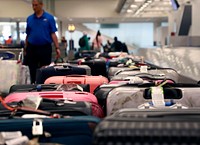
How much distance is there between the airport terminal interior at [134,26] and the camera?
5.75m

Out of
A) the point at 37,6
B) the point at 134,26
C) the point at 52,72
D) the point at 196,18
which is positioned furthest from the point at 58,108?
the point at 134,26

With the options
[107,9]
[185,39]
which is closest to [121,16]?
[107,9]

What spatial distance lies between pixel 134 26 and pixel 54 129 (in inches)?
1191

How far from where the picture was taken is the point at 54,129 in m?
1.31

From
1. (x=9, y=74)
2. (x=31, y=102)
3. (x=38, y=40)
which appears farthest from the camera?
(x=38, y=40)

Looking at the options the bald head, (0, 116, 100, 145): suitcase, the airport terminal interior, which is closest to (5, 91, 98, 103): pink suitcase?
the airport terminal interior

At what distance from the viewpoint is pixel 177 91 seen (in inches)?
72.2

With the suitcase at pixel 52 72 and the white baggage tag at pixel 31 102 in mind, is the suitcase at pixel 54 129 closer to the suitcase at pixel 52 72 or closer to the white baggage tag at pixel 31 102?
the white baggage tag at pixel 31 102

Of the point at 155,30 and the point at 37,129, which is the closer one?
the point at 37,129

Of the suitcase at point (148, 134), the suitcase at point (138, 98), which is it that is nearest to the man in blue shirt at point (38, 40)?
the suitcase at point (138, 98)

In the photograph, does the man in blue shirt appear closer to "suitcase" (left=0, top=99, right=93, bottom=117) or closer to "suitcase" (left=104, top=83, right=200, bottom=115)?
"suitcase" (left=104, top=83, right=200, bottom=115)

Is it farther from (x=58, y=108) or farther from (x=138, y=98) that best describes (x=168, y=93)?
(x=58, y=108)

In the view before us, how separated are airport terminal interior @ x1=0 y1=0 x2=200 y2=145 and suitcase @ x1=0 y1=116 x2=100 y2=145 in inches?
0.8

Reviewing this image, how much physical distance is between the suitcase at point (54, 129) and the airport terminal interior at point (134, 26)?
0.07ft
